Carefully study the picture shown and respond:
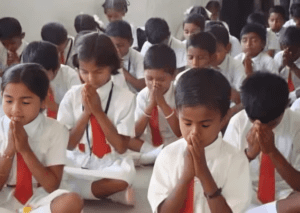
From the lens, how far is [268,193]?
1915 millimetres

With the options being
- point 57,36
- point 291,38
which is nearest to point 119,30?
point 57,36

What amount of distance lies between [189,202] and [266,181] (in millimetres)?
406

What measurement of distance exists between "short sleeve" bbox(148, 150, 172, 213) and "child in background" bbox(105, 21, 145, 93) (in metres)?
1.82

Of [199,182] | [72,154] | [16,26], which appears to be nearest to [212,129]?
[199,182]

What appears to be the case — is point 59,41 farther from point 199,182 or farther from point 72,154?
point 199,182

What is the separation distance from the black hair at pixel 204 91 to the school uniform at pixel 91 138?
692 mm

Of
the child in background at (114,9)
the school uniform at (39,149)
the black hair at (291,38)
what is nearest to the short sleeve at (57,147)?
the school uniform at (39,149)

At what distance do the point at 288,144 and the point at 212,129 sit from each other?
0.54 metres

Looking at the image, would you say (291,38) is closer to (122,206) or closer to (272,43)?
(272,43)

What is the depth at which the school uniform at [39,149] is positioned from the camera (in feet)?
6.12

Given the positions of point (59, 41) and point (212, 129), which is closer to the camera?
point (212, 129)

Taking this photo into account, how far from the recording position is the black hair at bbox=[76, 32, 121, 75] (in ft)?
7.20

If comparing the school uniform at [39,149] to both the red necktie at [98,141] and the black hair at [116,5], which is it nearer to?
the red necktie at [98,141]

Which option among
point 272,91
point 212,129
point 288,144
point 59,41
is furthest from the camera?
point 59,41
